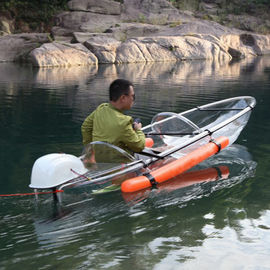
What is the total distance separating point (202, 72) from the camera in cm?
1914

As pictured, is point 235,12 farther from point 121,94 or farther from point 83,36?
point 121,94

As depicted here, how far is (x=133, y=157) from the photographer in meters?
4.76

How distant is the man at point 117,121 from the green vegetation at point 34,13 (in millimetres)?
28588

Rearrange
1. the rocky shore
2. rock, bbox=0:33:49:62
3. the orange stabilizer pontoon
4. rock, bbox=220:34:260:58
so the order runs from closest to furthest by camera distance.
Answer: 1. the orange stabilizer pontoon
2. the rocky shore
3. rock, bbox=0:33:49:62
4. rock, bbox=220:34:260:58

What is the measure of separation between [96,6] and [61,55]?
8684 millimetres

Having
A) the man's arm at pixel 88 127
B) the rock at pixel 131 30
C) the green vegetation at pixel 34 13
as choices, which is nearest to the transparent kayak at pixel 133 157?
the man's arm at pixel 88 127

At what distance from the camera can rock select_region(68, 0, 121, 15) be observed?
1161 inches

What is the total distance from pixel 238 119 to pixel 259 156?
68 centimetres

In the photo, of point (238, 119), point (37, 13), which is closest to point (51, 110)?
point (238, 119)

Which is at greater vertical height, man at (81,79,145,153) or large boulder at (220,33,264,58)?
large boulder at (220,33,264,58)

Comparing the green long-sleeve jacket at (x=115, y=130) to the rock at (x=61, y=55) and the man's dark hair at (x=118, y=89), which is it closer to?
the man's dark hair at (x=118, y=89)

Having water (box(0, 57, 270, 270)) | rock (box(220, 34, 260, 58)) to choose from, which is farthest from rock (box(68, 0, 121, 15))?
water (box(0, 57, 270, 270))

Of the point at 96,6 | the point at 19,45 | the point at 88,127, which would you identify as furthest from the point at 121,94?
the point at 96,6

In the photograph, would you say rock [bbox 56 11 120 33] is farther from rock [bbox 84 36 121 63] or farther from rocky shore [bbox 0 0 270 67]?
rock [bbox 84 36 121 63]
